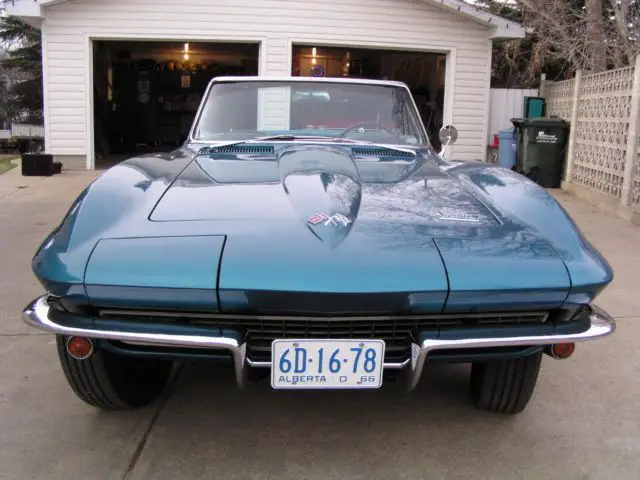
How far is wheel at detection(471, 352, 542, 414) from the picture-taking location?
8.54 feet

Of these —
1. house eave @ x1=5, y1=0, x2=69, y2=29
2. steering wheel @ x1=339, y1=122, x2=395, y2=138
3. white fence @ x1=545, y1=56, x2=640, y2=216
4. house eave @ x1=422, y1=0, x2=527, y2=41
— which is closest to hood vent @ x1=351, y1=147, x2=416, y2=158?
steering wheel @ x1=339, y1=122, x2=395, y2=138

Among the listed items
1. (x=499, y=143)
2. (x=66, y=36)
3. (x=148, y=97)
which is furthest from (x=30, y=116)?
(x=499, y=143)

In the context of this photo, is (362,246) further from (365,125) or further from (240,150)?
(365,125)

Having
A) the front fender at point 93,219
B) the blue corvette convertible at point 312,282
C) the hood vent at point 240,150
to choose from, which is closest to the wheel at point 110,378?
the blue corvette convertible at point 312,282

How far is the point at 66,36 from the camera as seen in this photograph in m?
11.8

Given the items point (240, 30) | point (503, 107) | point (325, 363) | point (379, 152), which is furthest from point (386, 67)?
point (325, 363)

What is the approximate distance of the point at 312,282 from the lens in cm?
197

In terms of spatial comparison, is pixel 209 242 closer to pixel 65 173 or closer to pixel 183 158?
pixel 183 158

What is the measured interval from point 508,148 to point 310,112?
8646mm

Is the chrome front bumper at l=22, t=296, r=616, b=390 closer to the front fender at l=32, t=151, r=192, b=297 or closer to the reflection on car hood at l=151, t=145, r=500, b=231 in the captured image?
the front fender at l=32, t=151, r=192, b=297

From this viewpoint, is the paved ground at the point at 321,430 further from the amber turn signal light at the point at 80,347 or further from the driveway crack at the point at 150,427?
the amber turn signal light at the point at 80,347

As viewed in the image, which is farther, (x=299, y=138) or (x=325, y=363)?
(x=299, y=138)

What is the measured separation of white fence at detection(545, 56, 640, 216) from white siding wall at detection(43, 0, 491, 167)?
2.59m

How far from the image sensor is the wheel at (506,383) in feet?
8.54
